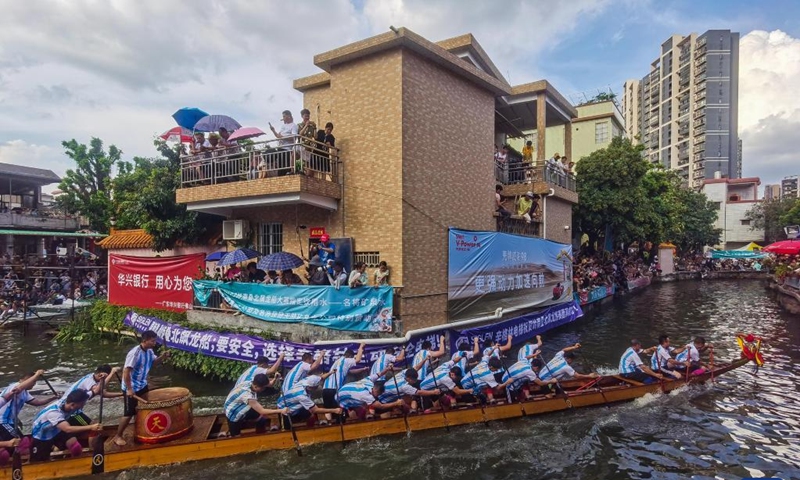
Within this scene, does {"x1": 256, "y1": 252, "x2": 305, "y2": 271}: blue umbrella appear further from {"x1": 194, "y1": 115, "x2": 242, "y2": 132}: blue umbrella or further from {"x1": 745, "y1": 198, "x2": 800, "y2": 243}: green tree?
{"x1": 745, "y1": 198, "x2": 800, "y2": 243}: green tree

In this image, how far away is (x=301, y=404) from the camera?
353 inches

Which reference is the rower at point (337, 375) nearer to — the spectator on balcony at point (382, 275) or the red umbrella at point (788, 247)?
the spectator on balcony at point (382, 275)

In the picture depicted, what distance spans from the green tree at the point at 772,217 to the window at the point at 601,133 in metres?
26.3

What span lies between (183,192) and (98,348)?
6802 mm

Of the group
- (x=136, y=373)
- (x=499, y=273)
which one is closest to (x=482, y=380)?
(x=499, y=273)

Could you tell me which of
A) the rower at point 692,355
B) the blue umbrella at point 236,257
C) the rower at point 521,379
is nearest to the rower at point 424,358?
the rower at point 521,379

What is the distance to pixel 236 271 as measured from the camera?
1480cm

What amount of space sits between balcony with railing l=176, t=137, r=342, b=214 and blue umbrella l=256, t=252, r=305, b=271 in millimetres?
1601

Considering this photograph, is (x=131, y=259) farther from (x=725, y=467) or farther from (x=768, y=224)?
(x=768, y=224)

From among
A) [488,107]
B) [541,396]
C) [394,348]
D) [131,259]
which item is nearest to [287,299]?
[394,348]

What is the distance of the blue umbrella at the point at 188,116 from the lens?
1588 cm

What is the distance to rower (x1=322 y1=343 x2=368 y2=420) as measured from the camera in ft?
31.1

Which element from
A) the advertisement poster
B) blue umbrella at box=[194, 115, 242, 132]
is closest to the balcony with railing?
blue umbrella at box=[194, 115, 242, 132]

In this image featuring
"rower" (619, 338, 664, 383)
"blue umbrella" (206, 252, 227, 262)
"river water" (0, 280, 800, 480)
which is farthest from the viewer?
"blue umbrella" (206, 252, 227, 262)
